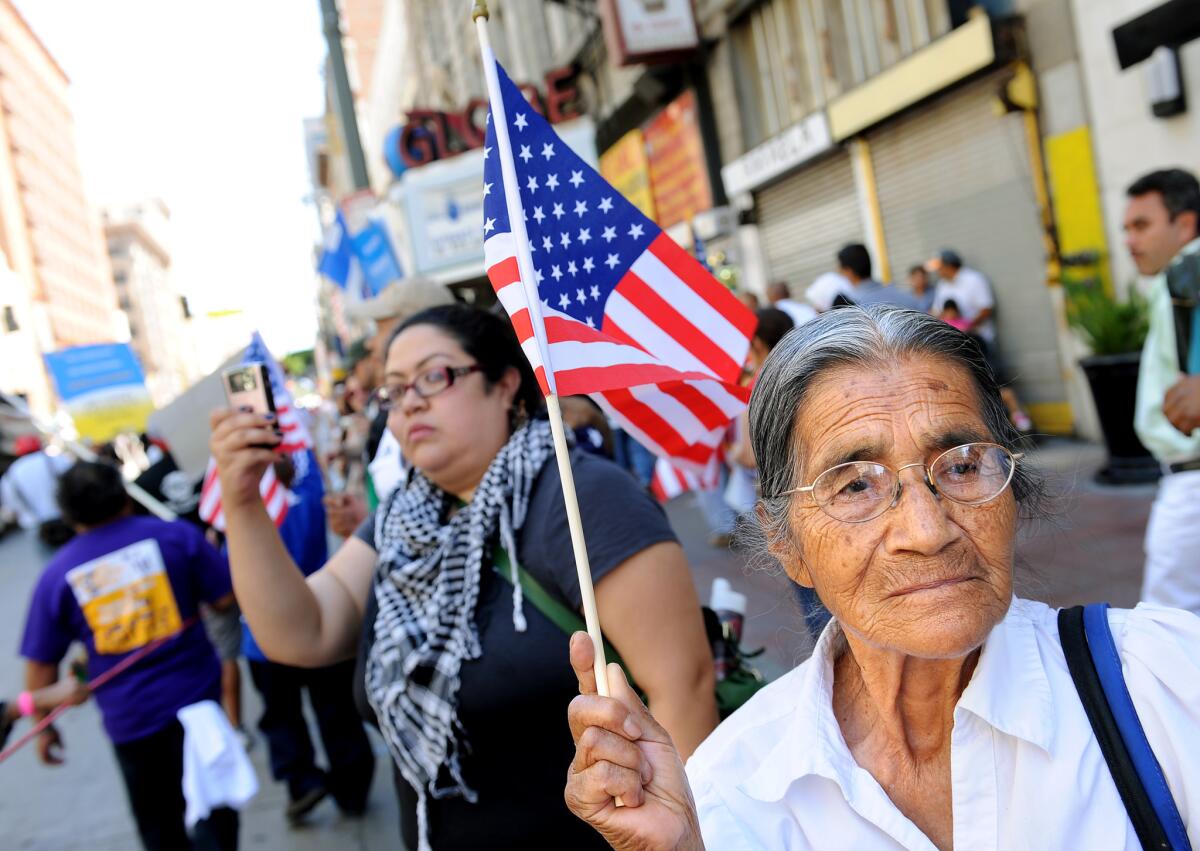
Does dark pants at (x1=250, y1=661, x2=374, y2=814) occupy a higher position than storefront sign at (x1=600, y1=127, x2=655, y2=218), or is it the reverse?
storefront sign at (x1=600, y1=127, x2=655, y2=218)

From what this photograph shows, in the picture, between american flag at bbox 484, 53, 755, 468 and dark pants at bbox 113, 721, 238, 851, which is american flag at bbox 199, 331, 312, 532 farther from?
american flag at bbox 484, 53, 755, 468

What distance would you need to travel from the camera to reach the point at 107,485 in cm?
427

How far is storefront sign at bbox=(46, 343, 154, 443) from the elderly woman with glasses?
6965mm

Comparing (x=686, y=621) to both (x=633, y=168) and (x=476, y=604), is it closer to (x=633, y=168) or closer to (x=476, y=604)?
(x=476, y=604)

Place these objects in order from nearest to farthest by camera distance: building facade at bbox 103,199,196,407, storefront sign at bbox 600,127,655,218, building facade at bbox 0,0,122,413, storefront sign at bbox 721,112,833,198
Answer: storefront sign at bbox 721,112,833,198 < storefront sign at bbox 600,127,655,218 < building facade at bbox 0,0,122,413 < building facade at bbox 103,199,196,407

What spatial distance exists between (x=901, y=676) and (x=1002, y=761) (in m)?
0.19

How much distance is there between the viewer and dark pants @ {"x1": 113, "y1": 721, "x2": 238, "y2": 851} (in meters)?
4.05

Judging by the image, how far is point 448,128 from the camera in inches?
701

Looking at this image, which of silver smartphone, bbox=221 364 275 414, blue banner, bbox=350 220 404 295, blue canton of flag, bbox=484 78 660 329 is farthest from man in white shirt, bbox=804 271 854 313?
blue canton of flag, bbox=484 78 660 329

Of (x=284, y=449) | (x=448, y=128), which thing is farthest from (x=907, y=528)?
(x=448, y=128)

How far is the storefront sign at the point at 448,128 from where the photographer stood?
1716cm

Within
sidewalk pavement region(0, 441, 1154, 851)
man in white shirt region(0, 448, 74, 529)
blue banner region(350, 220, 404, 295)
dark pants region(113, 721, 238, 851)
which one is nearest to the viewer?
dark pants region(113, 721, 238, 851)

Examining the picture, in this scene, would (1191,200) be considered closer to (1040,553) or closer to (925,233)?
(1040,553)

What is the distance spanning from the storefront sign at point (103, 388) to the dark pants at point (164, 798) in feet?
13.1
